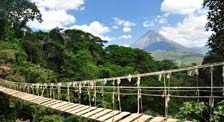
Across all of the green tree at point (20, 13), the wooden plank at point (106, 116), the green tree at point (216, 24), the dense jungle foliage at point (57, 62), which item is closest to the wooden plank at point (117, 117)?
the wooden plank at point (106, 116)

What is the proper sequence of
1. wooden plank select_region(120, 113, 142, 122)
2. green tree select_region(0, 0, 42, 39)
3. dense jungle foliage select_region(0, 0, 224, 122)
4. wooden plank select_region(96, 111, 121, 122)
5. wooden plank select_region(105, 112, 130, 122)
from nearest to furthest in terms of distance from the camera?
wooden plank select_region(120, 113, 142, 122) < wooden plank select_region(105, 112, 130, 122) < wooden plank select_region(96, 111, 121, 122) < dense jungle foliage select_region(0, 0, 224, 122) < green tree select_region(0, 0, 42, 39)

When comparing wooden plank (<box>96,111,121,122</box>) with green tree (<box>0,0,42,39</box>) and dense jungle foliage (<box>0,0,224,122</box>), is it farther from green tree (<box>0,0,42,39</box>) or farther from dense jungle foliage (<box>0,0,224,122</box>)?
green tree (<box>0,0,42,39</box>)

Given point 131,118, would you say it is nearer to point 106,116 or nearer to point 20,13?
point 106,116

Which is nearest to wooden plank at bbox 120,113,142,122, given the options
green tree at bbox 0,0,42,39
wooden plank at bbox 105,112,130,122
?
wooden plank at bbox 105,112,130,122

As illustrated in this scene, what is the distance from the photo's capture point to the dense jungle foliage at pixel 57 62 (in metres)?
25.5

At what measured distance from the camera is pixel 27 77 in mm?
29203

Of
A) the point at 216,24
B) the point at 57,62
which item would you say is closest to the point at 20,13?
the point at 57,62

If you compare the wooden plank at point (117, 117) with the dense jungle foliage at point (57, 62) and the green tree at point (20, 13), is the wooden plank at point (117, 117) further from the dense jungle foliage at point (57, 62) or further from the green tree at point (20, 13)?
the green tree at point (20, 13)

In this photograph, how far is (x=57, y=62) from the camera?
131ft

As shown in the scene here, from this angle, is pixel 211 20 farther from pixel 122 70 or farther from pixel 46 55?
pixel 122 70

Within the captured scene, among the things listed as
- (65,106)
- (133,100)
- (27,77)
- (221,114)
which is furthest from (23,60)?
(221,114)

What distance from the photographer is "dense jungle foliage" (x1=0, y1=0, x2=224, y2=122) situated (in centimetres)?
2546

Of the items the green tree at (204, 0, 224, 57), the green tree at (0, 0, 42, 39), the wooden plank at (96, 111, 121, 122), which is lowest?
the wooden plank at (96, 111, 121, 122)

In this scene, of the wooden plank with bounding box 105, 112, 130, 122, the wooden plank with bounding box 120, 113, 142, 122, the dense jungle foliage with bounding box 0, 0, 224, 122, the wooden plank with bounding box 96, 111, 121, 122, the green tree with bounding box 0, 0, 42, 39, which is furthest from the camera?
the green tree with bounding box 0, 0, 42, 39
